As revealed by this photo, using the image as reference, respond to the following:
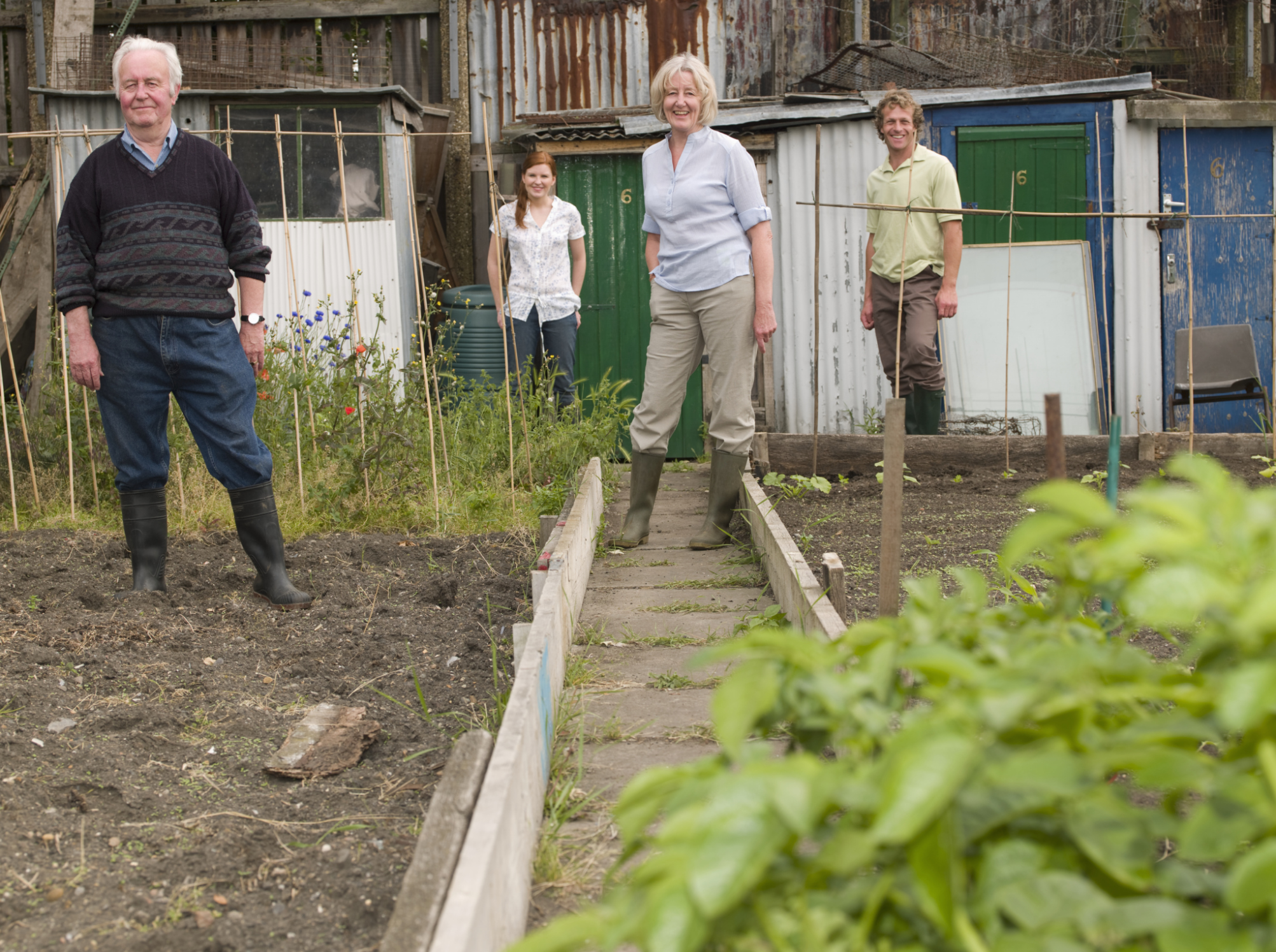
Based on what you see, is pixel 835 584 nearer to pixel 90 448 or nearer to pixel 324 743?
pixel 324 743

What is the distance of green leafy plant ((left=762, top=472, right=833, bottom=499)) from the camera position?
5250 mm

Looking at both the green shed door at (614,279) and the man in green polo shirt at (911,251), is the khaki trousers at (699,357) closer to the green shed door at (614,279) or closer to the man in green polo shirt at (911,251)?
the man in green polo shirt at (911,251)

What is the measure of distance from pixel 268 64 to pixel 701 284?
5.72 metres

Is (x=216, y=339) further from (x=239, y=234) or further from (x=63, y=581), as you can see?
(x=63, y=581)

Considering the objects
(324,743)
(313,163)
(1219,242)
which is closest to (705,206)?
(324,743)

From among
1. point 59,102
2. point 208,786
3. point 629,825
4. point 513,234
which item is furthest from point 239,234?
point 59,102

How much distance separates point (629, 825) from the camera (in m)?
0.98

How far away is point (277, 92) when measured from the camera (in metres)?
7.88

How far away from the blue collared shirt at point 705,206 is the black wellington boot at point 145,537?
215cm

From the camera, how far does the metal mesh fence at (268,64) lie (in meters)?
7.88

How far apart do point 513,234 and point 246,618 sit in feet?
11.0

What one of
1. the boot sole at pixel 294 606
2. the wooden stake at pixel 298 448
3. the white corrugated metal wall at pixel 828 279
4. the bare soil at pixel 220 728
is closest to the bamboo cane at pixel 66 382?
the bare soil at pixel 220 728

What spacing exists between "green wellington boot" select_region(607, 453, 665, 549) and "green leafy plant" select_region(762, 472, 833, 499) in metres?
0.72

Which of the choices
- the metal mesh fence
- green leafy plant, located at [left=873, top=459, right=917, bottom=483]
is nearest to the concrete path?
green leafy plant, located at [left=873, top=459, right=917, bottom=483]
